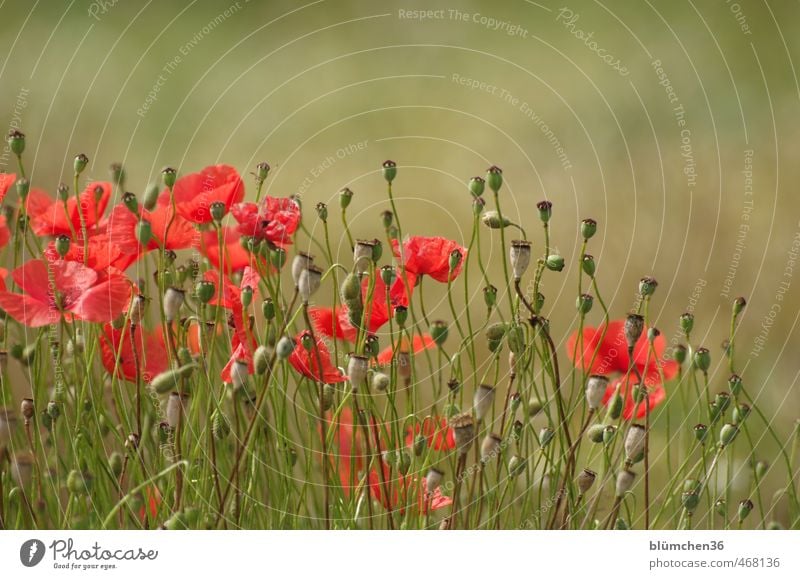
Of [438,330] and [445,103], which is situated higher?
[445,103]

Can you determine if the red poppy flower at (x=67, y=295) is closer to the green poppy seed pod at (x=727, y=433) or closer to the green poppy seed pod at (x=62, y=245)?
the green poppy seed pod at (x=62, y=245)

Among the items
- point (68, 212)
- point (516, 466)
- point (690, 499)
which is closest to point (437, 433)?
point (516, 466)

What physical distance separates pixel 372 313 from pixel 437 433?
3.6 inches

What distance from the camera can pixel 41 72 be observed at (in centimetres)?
76

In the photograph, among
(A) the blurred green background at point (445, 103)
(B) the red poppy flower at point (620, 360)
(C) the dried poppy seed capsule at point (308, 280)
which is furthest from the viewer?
(A) the blurred green background at point (445, 103)

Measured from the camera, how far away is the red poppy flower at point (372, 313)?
574mm

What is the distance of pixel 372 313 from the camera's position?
1.89 ft

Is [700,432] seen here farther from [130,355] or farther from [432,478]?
[130,355]

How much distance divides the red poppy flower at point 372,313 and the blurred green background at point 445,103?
0.16 meters

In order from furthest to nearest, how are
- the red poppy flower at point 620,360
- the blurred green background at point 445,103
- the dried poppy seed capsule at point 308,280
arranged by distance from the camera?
the blurred green background at point 445,103
the red poppy flower at point 620,360
the dried poppy seed capsule at point 308,280

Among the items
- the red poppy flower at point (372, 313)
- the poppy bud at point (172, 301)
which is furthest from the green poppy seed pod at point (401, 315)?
the poppy bud at point (172, 301)
